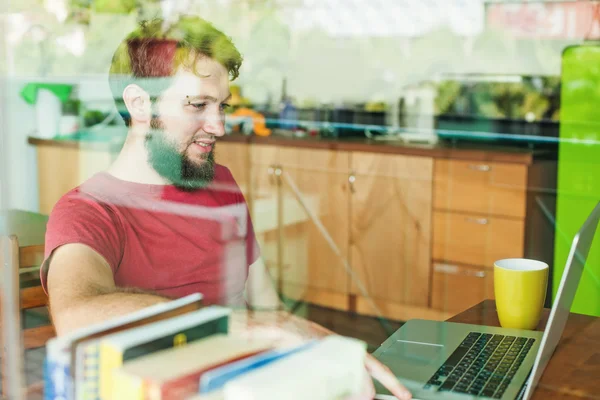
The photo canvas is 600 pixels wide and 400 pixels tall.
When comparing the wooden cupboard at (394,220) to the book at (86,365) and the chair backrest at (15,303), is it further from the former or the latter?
the book at (86,365)

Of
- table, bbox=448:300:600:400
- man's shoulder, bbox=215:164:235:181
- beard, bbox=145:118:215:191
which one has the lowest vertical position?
table, bbox=448:300:600:400

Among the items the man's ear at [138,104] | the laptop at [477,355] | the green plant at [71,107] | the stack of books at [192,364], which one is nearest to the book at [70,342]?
the stack of books at [192,364]

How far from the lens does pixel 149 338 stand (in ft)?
1.65

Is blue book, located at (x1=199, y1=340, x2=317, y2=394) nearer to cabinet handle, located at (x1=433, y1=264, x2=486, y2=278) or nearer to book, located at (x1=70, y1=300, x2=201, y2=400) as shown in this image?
book, located at (x1=70, y1=300, x2=201, y2=400)

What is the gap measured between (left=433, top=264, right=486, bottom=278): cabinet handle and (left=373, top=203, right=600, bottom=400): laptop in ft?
4.39

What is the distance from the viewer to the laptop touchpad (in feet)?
2.77

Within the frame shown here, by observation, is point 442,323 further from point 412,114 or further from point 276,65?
point 276,65

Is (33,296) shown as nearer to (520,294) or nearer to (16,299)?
(16,299)

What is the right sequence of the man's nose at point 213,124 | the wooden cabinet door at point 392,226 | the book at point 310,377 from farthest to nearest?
the wooden cabinet door at point 392,226
the man's nose at point 213,124
the book at point 310,377

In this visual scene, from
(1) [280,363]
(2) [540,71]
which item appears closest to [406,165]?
(2) [540,71]

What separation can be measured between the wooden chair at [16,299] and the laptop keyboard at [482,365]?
385 mm

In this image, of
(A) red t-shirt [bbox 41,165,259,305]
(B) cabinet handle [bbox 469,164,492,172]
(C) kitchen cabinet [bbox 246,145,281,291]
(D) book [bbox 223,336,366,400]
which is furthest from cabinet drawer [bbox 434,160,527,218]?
(D) book [bbox 223,336,366,400]

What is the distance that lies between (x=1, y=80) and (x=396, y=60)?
2258 millimetres

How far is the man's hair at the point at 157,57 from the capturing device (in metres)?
0.90
